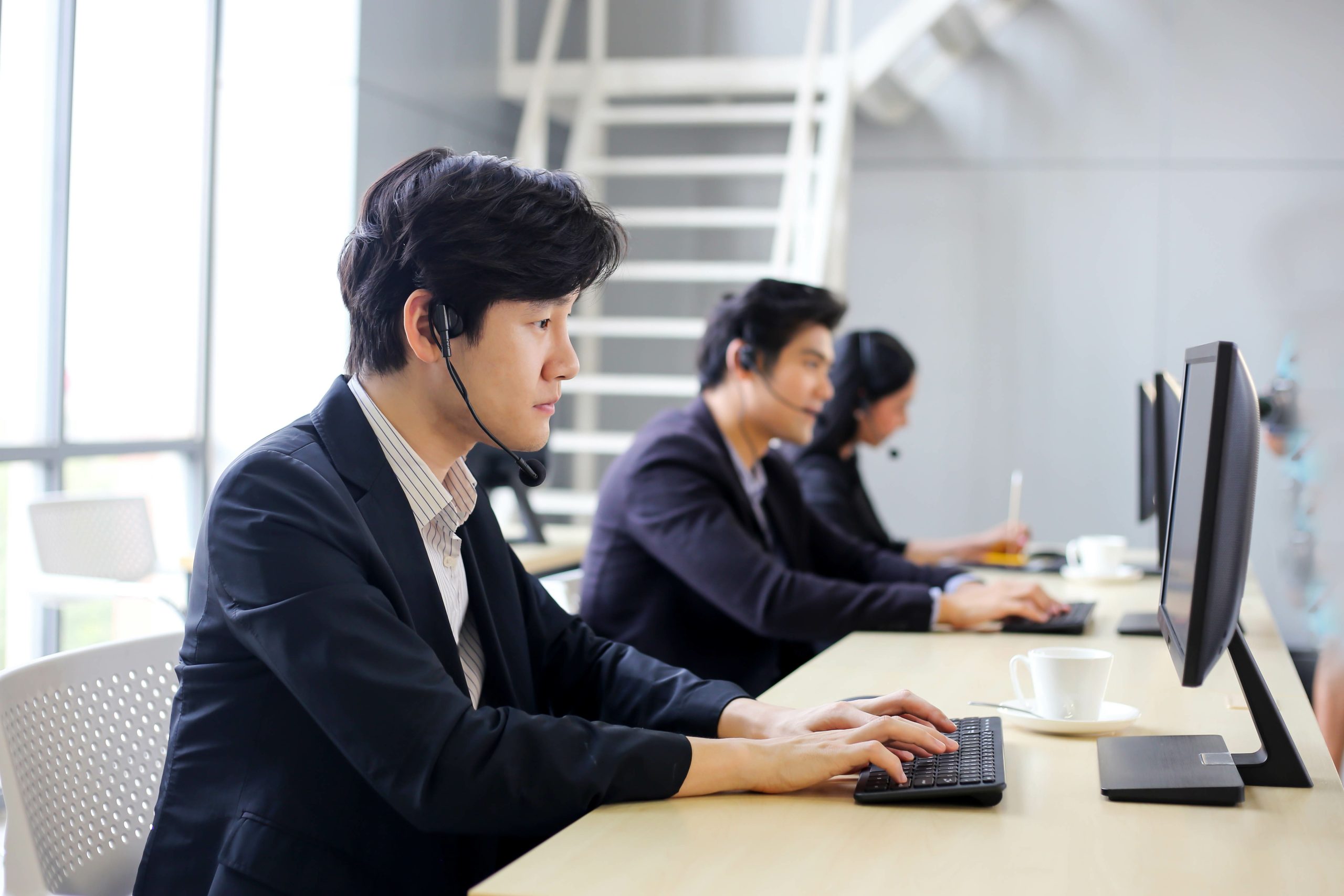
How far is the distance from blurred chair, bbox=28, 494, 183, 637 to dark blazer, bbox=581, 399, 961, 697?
138 cm

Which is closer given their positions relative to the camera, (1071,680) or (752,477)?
(1071,680)

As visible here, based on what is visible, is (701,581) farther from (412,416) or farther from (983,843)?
(983,843)

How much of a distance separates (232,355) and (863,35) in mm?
2896

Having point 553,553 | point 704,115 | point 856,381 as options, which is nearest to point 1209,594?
point 856,381

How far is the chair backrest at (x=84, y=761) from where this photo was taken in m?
1.22

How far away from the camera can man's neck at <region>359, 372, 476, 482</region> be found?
1277 millimetres

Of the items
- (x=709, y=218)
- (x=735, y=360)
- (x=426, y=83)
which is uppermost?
(x=426, y=83)

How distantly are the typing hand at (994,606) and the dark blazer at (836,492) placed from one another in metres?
0.94

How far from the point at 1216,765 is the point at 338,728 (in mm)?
825

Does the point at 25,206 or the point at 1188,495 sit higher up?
the point at 25,206

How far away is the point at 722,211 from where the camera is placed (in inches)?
199

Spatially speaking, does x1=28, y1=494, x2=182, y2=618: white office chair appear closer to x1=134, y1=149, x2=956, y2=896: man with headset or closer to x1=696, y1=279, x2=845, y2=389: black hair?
x1=696, y1=279, x2=845, y2=389: black hair

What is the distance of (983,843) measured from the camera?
101 cm

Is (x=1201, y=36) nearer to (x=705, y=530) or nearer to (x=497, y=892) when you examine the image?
(x=705, y=530)
